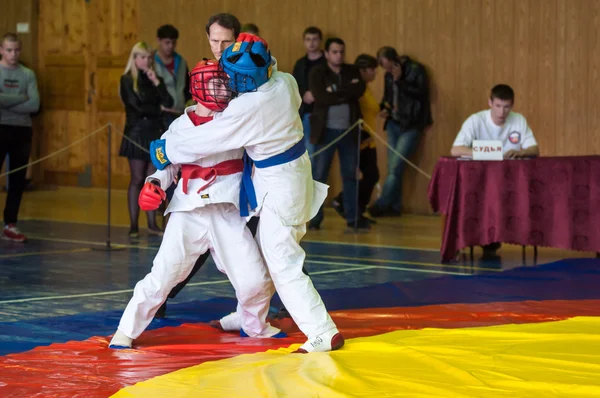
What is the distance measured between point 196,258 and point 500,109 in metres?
4.14

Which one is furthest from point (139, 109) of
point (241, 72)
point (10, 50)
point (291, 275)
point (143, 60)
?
point (291, 275)

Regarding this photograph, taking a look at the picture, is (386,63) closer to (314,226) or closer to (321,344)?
(314,226)

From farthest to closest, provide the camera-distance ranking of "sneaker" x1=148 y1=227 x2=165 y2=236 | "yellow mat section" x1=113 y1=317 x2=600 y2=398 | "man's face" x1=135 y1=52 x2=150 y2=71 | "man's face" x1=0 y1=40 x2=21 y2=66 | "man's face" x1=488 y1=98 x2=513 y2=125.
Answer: "sneaker" x1=148 y1=227 x2=165 y2=236
"man's face" x1=135 y1=52 x2=150 y2=71
"man's face" x1=0 y1=40 x2=21 y2=66
"man's face" x1=488 y1=98 x2=513 y2=125
"yellow mat section" x1=113 y1=317 x2=600 y2=398

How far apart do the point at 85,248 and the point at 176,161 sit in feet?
14.2

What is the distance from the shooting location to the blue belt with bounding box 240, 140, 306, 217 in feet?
15.8

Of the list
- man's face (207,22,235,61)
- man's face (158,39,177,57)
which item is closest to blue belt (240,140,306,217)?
man's face (207,22,235,61)

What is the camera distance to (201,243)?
5051mm

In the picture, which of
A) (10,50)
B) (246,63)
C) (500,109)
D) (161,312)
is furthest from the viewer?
(10,50)

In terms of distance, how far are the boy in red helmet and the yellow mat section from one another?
46cm

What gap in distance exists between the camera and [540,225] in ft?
26.5

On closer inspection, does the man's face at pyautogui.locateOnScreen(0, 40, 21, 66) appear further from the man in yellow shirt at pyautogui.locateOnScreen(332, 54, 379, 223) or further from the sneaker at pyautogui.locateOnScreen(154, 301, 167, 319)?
the sneaker at pyautogui.locateOnScreen(154, 301, 167, 319)

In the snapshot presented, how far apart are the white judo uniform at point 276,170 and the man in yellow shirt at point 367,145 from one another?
5812mm

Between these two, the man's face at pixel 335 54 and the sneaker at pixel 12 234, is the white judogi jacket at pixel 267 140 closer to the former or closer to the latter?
the sneaker at pixel 12 234

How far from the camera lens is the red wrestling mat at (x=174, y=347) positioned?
14.0 feet
